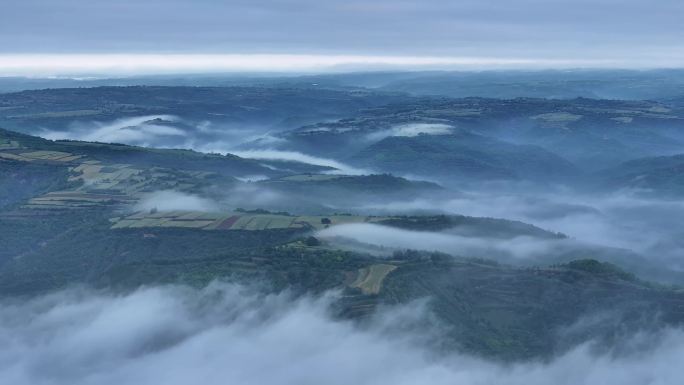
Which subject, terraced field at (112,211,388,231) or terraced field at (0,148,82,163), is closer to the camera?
terraced field at (112,211,388,231)

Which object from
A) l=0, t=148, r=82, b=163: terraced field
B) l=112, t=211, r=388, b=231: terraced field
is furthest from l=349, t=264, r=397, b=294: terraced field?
l=0, t=148, r=82, b=163: terraced field

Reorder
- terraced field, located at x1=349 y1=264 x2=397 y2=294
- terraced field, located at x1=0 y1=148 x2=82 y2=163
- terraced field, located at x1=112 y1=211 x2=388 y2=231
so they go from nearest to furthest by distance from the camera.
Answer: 1. terraced field, located at x1=349 y1=264 x2=397 y2=294
2. terraced field, located at x1=112 y1=211 x2=388 y2=231
3. terraced field, located at x1=0 y1=148 x2=82 y2=163

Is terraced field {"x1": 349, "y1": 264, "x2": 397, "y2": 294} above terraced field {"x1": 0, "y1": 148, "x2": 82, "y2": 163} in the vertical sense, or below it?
below

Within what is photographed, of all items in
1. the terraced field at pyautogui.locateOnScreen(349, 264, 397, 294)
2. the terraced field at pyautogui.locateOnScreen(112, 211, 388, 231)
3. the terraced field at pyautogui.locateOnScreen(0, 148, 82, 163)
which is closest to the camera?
the terraced field at pyautogui.locateOnScreen(349, 264, 397, 294)

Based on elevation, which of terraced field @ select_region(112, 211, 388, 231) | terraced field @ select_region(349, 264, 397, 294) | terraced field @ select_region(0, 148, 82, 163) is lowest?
Result: terraced field @ select_region(112, 211, 388, 231)

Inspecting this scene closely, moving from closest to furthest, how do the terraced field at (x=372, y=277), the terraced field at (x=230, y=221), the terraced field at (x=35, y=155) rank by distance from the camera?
the terraced field at (x=372, y=277), the terraced field at (x=230, y=221), the terraced field at (x=35, y=155)

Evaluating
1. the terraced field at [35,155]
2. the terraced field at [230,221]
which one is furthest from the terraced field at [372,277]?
the terraced field at [35,155]

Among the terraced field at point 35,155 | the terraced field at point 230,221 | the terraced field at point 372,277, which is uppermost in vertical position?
the terraced field at point 35,155

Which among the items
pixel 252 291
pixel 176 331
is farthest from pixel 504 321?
pixel 176 331

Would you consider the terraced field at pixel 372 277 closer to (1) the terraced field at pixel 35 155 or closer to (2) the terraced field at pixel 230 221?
(2) the terraced field at pixel 230 221

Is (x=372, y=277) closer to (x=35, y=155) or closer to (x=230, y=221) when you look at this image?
(x=230, y=221)

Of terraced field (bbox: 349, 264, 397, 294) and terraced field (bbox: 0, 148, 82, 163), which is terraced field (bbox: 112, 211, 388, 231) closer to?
terraced field (bbox: 349, 264, 397, 294)

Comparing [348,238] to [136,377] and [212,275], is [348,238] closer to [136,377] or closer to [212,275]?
Result: [212,275]
